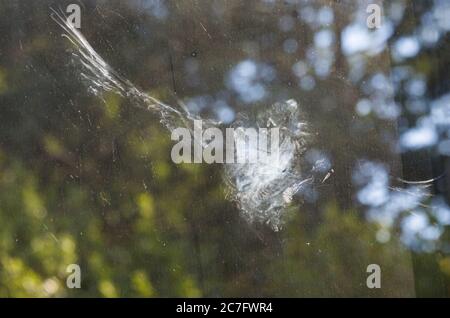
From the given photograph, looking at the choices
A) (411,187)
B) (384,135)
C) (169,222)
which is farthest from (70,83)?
(411,187)

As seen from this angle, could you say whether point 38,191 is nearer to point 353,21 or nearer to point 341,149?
point 341,149

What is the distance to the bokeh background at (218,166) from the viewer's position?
6.67 ft

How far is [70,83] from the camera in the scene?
2086 millimetres

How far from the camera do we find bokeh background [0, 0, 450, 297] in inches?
80.0

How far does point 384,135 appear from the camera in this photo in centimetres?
205

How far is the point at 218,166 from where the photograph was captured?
2.07m

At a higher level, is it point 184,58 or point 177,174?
point 184,58

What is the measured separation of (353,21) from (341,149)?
0.46m
